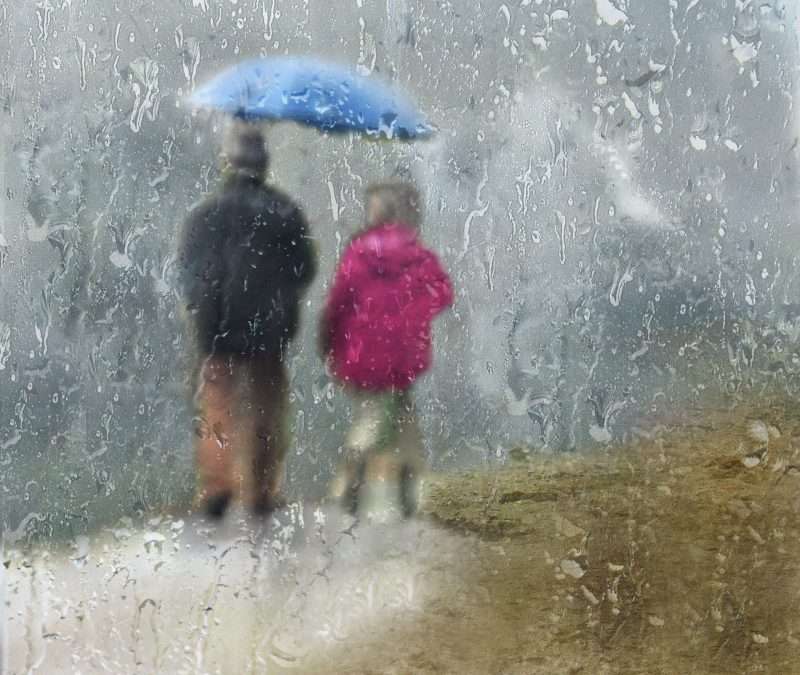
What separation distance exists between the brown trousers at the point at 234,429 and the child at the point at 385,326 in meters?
0.17

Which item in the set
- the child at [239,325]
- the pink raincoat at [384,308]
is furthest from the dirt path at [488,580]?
the pink raincoat at [384,308]

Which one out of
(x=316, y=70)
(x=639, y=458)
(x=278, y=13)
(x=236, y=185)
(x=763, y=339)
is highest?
(x=278, y=13)

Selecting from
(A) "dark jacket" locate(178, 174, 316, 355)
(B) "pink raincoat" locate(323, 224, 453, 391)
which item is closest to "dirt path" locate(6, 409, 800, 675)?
(B) "pink raincoat" locate(323, 224, 453, 391)

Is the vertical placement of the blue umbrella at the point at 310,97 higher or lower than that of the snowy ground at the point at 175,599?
higher

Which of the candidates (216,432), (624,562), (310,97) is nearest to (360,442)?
(216,432)

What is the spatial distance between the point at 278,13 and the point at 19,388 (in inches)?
40.3

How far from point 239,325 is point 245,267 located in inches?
5.2

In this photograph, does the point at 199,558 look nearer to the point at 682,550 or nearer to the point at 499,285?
the point at 499,285

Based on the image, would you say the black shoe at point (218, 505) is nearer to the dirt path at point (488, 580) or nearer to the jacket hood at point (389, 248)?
the dirt path at point (488, 580)

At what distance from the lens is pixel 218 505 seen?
2059 mm

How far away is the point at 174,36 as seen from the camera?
2.04m

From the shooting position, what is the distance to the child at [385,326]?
2084 millimetres

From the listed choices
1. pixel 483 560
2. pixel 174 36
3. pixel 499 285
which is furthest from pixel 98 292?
pixel 483 560

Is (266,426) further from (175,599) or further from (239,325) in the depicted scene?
(175,599)
